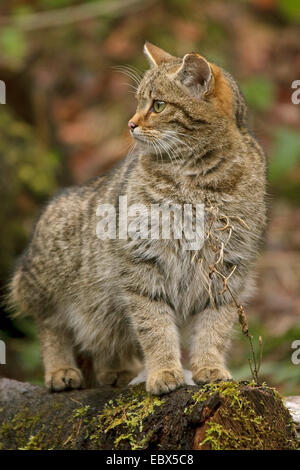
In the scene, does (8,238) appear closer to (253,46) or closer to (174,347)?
(174,347)

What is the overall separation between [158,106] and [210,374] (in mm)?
1644

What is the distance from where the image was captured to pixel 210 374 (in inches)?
161

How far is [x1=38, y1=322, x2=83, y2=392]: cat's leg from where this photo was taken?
4723 millimetres

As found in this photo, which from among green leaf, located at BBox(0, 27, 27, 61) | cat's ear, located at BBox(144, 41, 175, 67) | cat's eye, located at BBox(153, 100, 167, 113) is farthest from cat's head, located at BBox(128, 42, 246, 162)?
green leaf, located at BBox(0, 27, 27, 61)

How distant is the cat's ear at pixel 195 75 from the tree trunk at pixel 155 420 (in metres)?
1.77

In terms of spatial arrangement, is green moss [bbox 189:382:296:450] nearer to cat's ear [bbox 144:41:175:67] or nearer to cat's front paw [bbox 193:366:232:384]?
cat's front paw [bbox 193:366:232:384]

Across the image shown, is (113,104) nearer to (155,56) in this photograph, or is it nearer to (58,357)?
(155,56)

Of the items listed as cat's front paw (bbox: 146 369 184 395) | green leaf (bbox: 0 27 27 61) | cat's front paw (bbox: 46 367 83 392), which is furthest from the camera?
green leaf (bbox: 0 27 27 61)

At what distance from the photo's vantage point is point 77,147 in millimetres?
Result: 11281

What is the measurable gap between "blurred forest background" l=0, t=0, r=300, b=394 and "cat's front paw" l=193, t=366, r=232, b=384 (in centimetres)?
169

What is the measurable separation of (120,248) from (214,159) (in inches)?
31.7

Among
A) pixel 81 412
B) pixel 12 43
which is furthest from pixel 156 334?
pixel 12 43

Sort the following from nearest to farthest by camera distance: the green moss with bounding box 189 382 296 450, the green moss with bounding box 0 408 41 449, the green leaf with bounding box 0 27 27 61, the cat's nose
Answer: the green moss with bounding box 189 382 296 450
the green moss with bounding box 0 408 41 449
the cat's nose
the green leaf with bounding box 0 27 27 61

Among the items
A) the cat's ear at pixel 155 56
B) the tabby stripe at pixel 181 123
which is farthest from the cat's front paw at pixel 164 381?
the cat's ear at pixel 155 56
